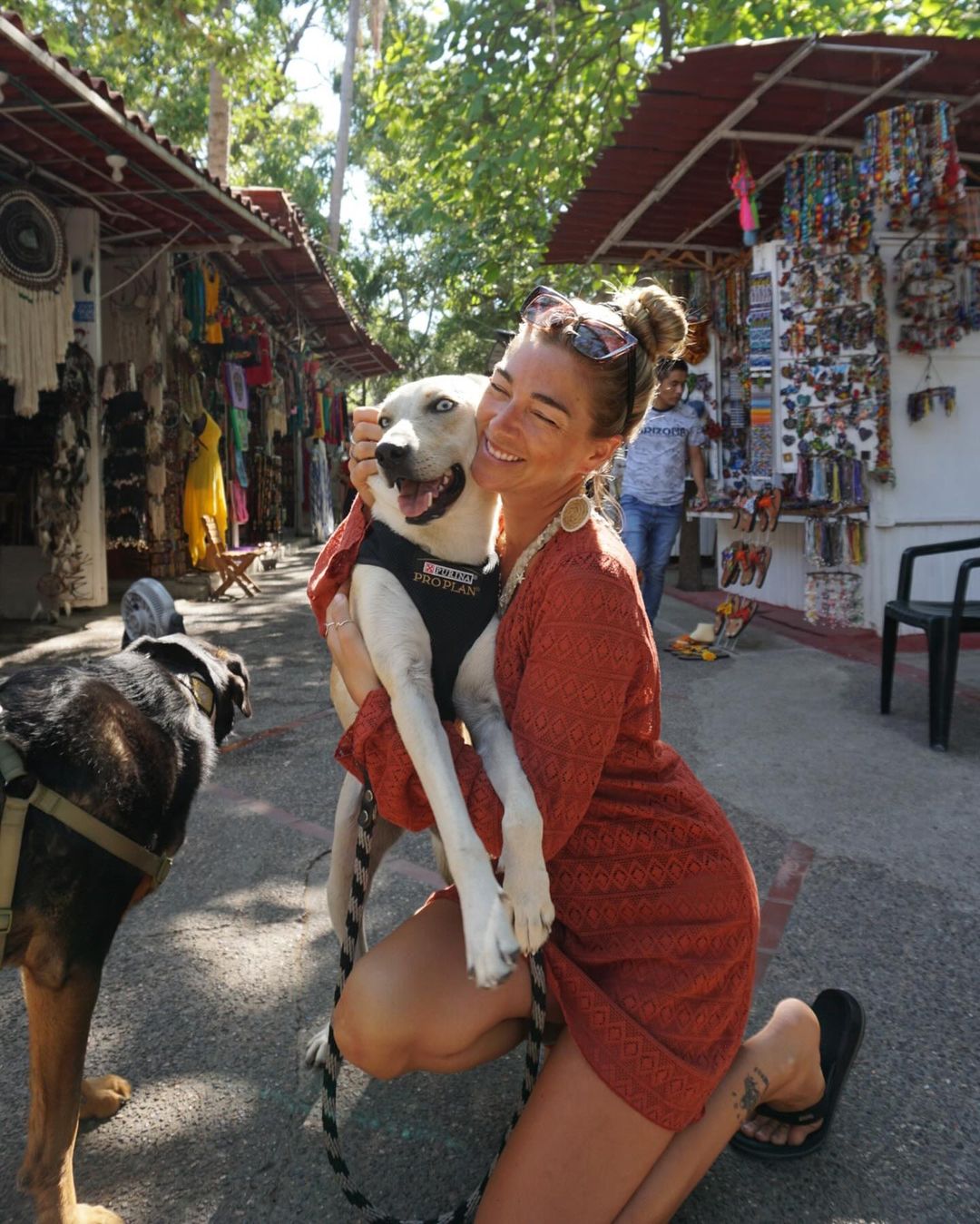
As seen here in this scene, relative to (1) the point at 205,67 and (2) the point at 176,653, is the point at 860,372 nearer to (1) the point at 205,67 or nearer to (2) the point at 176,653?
(2) the point at 176,653

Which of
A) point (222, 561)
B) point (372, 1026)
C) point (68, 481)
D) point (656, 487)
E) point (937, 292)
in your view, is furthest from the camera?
point (222, 561)

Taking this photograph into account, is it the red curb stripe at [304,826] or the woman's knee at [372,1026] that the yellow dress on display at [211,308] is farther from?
the woman's knee at [372,1026]

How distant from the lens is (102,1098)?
1.83 metres

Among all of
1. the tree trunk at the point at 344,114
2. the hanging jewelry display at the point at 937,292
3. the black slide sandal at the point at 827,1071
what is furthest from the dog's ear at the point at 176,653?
the tree trunk at the point at 344,114

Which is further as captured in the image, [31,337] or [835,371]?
[835,371]

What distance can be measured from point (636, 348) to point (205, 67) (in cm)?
1477

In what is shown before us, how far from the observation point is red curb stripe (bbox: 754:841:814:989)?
8.02ft

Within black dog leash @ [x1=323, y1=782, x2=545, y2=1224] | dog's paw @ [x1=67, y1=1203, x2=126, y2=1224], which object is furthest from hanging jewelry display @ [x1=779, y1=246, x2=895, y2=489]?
dog's paw @ [x1=67, y1=1203, x2=126, y2=1224]

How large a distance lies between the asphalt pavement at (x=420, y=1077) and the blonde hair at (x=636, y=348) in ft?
4.50

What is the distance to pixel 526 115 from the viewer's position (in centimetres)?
960

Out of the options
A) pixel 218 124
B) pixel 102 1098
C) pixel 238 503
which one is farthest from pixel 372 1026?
pixel 218 124

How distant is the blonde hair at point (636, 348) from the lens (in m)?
1.66

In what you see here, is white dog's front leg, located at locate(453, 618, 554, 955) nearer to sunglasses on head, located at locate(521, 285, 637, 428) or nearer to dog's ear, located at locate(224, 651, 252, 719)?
sunglasses on head, located at locate(521, 285, 637, 428)

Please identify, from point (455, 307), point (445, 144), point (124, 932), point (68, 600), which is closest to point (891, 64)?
point (445, 144)
